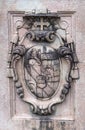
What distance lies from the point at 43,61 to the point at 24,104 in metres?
0.63

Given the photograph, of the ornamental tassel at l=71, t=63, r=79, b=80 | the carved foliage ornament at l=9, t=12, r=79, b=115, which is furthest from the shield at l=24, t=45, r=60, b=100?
the ornamental tassel at l=71, t=63, r=79, b=80

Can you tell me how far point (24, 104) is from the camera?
502 centimetres

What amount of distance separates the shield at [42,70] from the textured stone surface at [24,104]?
0.25 meters

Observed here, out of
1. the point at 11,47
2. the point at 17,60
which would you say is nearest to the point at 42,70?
the point at 17,60

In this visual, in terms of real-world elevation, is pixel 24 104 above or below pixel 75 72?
below

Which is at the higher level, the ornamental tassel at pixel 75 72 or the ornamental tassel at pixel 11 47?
the ornamental tassel at pixel 11 47

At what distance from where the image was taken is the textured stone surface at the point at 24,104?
4848 mm

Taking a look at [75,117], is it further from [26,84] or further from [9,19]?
[9,19]

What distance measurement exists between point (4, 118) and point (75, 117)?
0.93 m

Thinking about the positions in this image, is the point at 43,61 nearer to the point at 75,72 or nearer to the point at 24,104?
the point at 75,72

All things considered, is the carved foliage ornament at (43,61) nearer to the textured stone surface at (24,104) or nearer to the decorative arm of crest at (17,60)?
the decorative arm of crest at (17,60)

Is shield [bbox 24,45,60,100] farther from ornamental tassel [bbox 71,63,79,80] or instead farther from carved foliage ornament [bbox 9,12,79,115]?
ornamental tassel [bbox 71,63,79,80]

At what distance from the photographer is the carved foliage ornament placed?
4875 mm

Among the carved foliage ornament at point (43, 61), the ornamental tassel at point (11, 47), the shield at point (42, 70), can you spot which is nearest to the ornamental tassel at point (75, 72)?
the carved foliage ornament at point (43, 61)
